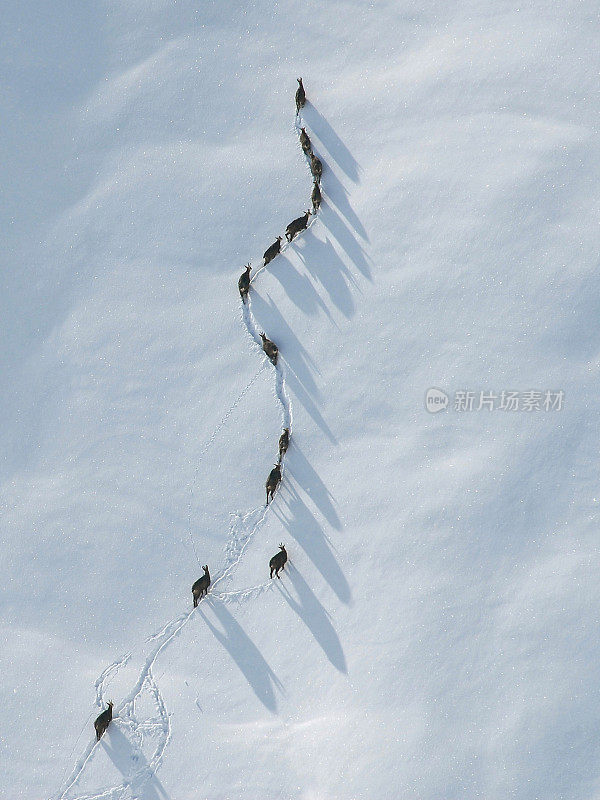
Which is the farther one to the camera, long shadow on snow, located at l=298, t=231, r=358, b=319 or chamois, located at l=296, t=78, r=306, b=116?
chamois, located at l=296, t=78, r=306, b=116

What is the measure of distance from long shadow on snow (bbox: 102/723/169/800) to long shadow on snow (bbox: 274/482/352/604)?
3539 mm

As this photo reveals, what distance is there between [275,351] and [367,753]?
5.59 metres

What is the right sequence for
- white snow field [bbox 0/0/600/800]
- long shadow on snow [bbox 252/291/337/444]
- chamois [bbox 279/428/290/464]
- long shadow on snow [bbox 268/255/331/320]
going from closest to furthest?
white snow field [bbox 0/0/600/800] < chamois [bbox 279/428/290/464] < long shadow on snow [bbox 252/291/337/444] < long shadow on snow [bbox 268/255/331/320]

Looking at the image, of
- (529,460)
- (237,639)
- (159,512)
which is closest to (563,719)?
(529,460)

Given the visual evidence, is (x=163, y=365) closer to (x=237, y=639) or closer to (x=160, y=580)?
(x=160, y=580)

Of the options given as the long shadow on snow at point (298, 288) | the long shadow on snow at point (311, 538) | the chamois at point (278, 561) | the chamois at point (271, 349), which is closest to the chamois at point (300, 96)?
the long shadow on snow at point (298, 288)

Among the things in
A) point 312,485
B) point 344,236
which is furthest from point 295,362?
point 344,236

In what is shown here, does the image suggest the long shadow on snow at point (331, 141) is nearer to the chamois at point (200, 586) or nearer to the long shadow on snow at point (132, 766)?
the chamois at point (200, 586)

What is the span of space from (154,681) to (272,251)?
632cm

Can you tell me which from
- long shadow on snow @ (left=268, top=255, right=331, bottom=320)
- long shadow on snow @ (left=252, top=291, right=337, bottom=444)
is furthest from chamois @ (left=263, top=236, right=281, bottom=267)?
long shadow on snow @ (left=252, top=291, right=337, bottom=444)

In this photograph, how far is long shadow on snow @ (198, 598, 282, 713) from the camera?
37.5 feet

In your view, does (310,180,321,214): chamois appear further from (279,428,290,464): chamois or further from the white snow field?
(279,428,290,464): chamois

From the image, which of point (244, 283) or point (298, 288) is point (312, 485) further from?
point (244, 283)

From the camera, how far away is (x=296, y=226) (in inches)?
478
